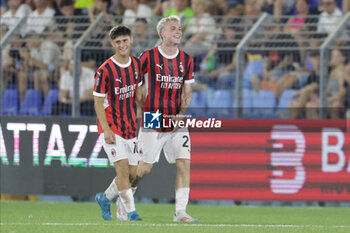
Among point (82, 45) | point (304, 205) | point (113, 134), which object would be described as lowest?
point (304, 205)

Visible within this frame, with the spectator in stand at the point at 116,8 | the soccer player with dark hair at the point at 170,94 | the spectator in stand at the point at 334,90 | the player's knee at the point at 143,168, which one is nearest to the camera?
the soccer player with dark hair at the point at 170,94

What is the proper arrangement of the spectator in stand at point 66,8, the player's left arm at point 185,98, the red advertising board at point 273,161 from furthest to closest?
the spectator in stand at point 66,8 < the red advertising board at point 273,161 < the player's left arm at point 185,98

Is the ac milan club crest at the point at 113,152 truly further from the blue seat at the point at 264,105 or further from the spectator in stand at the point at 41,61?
the spectator in stand at the point at 41,61

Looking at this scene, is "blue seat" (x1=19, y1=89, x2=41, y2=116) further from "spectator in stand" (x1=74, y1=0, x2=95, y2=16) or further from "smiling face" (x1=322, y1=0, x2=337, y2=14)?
"smiling face" (x1=322, y1=0, x2=337, y2=14)

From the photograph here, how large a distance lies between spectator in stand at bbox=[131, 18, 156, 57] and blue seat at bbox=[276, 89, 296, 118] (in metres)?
2.07

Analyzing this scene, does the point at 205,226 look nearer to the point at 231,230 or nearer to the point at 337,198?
the point at 231,230

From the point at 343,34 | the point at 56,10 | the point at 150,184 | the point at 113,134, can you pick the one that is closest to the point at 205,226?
the point at 113,134

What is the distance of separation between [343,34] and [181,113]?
13.2ft

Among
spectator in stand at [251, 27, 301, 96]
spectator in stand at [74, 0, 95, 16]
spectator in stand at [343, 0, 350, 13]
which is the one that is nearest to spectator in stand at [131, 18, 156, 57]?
spectator in stand at [251, 27, 301, 96]

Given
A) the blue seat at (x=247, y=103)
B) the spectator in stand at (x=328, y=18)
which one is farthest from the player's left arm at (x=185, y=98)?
the spectator in stand at (x=328, y=18)

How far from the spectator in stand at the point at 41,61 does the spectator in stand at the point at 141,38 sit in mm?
1208

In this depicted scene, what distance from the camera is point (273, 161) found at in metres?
13.0

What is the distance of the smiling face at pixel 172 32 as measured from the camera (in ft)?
33.3

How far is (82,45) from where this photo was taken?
13.8 m
